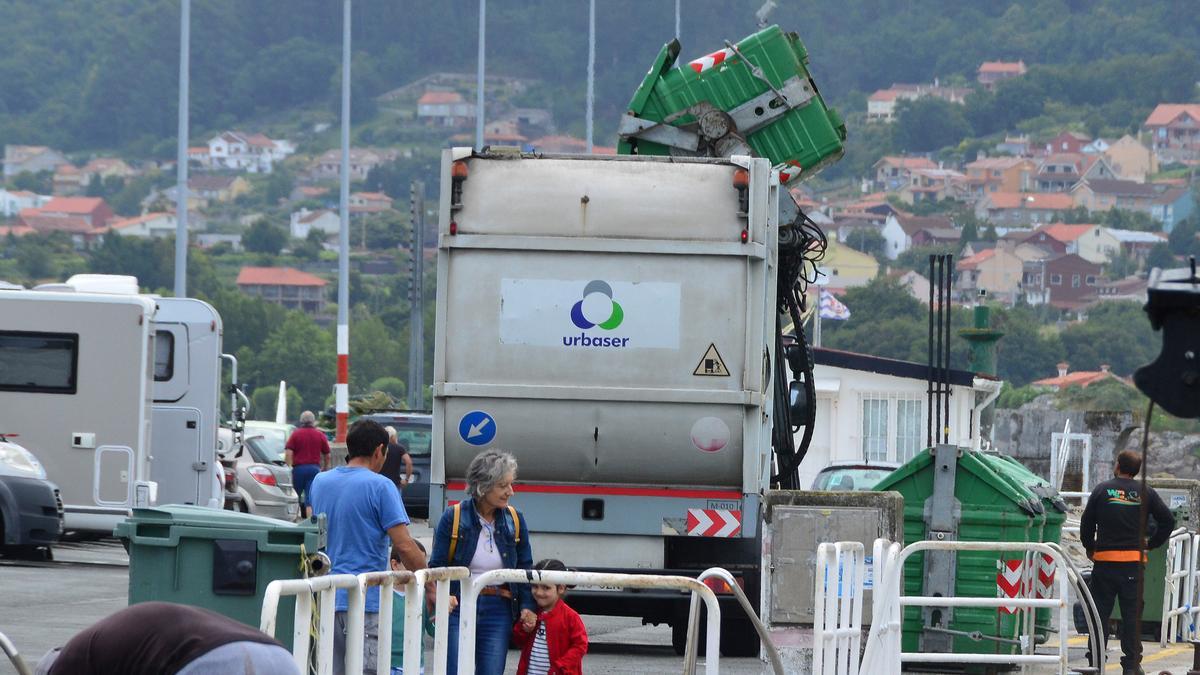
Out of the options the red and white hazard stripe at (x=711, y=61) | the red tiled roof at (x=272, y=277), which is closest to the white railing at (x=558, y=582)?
the red and white hazard stripe at (x=711, y=61)

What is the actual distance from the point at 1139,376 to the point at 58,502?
576 inches

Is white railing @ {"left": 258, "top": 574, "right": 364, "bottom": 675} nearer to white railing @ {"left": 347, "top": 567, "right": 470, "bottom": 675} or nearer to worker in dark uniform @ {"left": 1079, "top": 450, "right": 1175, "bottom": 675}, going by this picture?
white railing @ {"left": 347, "top": 567, "right": 470, "bottom": 675}

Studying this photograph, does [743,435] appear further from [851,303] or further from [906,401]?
[851,303]

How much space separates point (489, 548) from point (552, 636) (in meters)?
0.59

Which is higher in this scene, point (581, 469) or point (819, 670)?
point (581, 469)

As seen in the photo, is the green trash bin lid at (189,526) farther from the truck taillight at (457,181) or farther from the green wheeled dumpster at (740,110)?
the green wheeled dumpster at (740,110)

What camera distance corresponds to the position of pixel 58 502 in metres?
19.1

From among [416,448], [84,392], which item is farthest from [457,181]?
[416,448]

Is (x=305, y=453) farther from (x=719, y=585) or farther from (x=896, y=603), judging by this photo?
(x=896, y=603)

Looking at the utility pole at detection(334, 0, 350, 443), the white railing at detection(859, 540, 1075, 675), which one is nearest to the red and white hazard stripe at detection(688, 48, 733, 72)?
the white railing at detection(859, 540, 1075, 675)

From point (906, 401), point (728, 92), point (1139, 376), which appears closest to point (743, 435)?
point (728, 92)

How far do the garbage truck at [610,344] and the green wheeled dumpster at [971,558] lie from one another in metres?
1.42

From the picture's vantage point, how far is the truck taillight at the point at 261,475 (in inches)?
1051

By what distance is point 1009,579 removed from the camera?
13.9m
